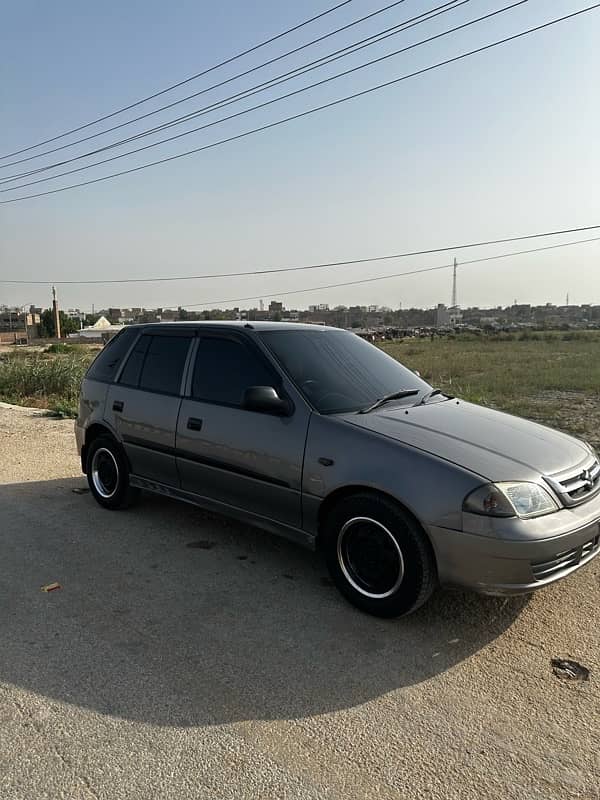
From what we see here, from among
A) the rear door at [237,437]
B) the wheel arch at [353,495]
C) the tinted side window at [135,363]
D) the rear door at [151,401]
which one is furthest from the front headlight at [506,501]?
the tinted side window at [135,363]

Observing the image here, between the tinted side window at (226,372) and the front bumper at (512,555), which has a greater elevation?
the tinted side window at (226,372)

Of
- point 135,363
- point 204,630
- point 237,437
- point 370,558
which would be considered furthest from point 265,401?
point 135,363

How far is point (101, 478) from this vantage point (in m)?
5.79

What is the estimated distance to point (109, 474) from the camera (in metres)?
5.70

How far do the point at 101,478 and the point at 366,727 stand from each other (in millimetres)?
3875

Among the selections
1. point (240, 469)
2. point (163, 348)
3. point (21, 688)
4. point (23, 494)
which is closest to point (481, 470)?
point (240, 469)

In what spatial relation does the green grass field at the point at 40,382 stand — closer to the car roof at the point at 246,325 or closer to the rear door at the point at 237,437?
the car roof at the point at 246,325

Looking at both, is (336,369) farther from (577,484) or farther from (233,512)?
(577,484)

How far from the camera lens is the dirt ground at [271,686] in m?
2.38

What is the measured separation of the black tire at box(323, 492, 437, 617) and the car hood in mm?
445

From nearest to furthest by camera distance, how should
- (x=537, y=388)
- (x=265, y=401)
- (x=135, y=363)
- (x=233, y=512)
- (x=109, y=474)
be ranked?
1. (x=265, y=401)
2. (x=233, y=512)
3. (x=135, y=363)
4. (x=109, y=474)
5. (x=537, y=388)

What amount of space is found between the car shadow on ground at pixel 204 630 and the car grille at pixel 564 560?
497 mm

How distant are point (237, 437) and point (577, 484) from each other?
7.29ft

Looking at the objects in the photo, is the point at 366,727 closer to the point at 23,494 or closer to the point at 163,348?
the point at 163,348
